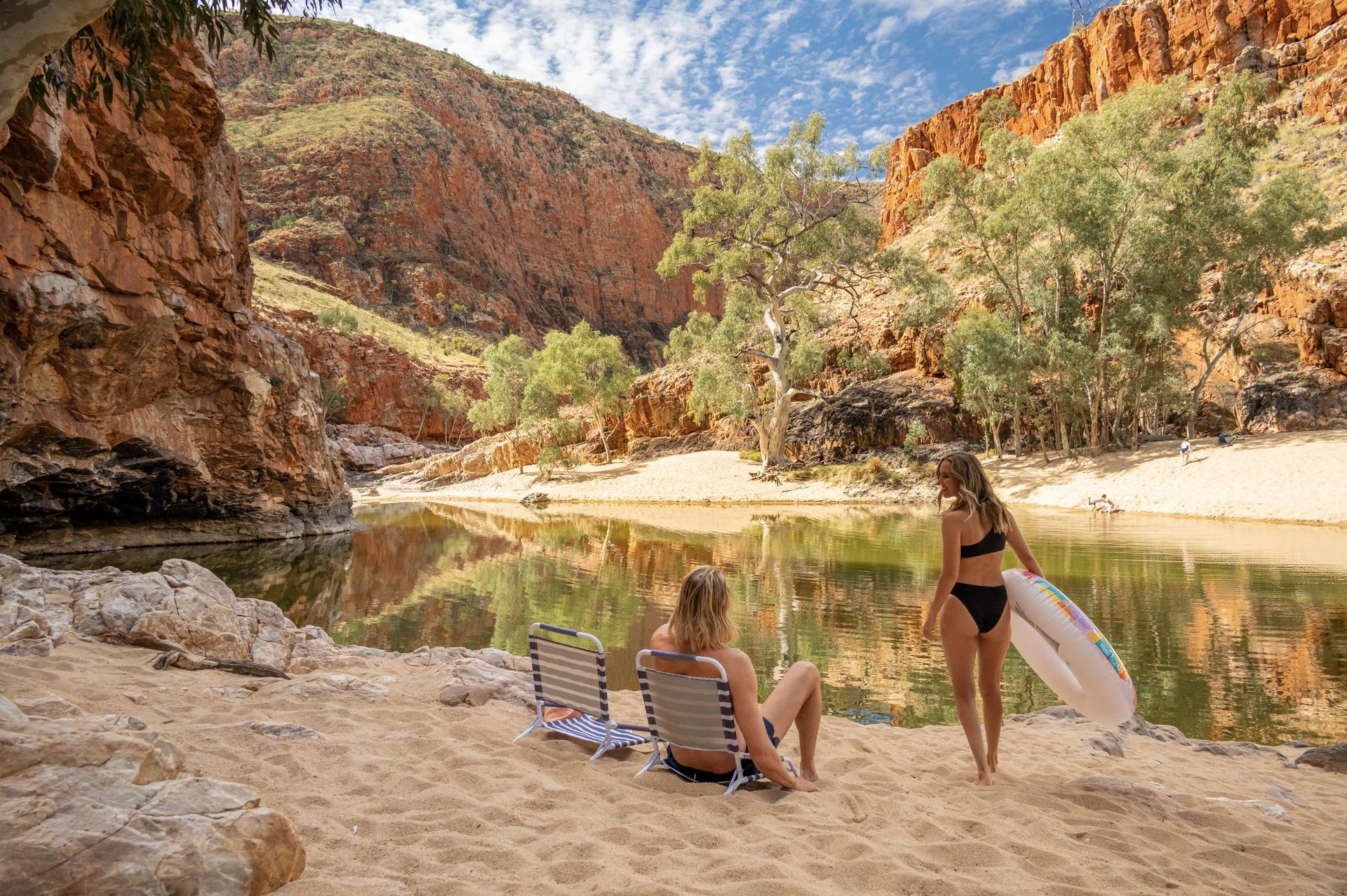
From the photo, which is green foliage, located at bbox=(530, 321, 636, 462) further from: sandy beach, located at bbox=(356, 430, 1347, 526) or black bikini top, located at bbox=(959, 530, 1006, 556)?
black bikini top, located at bbox=(959, 530, 1006, 556)

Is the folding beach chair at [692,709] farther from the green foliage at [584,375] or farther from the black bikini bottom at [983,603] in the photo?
the green foliage at [584,375]

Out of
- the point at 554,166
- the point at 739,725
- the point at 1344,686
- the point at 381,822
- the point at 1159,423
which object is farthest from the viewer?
the point at 554,166

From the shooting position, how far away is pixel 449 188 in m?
77.0

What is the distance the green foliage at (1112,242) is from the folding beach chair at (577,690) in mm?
24602

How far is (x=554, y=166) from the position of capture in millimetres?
90875

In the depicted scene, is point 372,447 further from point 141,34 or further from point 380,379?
point 141,34

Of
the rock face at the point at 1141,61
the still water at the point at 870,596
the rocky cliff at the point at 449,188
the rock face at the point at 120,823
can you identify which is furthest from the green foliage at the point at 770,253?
the rocky cliff at the point at 449,188

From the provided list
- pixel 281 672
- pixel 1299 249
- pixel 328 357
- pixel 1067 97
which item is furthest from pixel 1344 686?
pixel 1067 97

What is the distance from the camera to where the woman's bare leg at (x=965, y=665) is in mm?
3994

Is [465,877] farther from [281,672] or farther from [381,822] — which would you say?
[281,672]

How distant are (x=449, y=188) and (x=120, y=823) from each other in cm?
8255

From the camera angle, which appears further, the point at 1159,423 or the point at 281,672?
the point at 1159,423

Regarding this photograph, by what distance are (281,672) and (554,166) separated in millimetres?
93241

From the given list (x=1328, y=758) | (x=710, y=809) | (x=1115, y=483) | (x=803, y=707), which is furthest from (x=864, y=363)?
(x=710, y=809)
